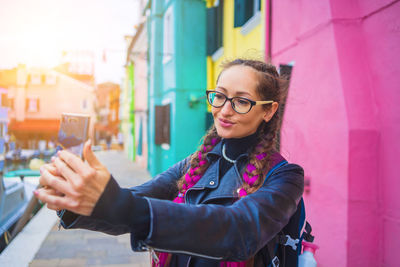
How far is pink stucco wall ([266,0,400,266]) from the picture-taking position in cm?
242

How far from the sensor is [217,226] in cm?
78

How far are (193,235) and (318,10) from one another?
3033 mm

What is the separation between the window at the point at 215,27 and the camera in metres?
7.14

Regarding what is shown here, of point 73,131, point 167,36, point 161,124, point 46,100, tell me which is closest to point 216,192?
point 73,131

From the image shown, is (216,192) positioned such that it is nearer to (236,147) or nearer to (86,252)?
(236,147)

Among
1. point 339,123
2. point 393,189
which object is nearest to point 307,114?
point 339,123

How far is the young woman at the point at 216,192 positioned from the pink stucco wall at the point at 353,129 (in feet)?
5.32

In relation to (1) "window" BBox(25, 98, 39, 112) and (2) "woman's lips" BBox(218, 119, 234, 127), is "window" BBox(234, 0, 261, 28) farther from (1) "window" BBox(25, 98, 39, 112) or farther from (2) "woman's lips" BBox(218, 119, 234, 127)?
(1) "window" BBox(25, 98, 39, 112)

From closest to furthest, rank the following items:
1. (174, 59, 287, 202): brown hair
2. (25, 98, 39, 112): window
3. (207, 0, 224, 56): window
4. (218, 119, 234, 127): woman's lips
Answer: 1. (174, 59, 287, 202): brown hair
2. (218, 119, 234, 127): woman's lips
3. (207, 0, 224, 56): window
4. (25, 98, 39, 112): window

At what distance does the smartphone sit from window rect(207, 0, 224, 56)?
6561 millimetres

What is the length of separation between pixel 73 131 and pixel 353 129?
2.42 metres

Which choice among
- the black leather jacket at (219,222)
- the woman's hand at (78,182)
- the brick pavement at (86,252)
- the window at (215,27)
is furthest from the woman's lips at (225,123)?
the window at (215,27)

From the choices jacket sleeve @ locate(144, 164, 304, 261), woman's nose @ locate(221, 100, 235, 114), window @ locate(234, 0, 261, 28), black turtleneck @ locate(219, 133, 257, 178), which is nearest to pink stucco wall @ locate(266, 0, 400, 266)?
black turtleneck @ locate(219, 133, 257, 178)

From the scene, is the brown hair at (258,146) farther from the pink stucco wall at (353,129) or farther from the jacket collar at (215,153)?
the pink stucco wall at (353,129)
